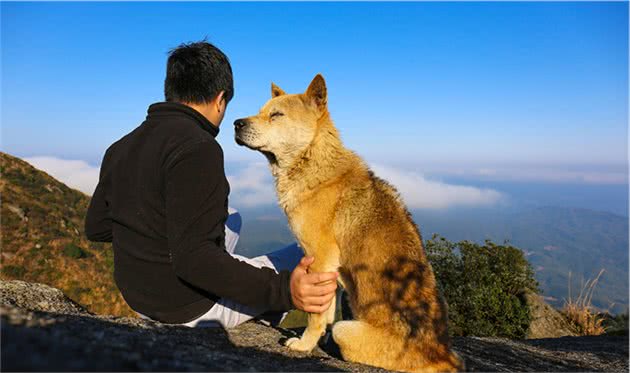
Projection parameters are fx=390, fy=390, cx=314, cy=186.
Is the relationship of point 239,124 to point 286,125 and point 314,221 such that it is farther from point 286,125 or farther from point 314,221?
Result: point 314,221

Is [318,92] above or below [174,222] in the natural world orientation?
above

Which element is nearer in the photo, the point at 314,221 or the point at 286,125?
the point at 314,221

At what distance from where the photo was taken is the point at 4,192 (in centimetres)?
1950

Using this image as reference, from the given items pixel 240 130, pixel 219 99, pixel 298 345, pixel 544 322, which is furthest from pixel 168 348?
pixel 544 322

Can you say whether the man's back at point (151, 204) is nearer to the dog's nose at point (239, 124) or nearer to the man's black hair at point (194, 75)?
the man's black hair at point (194, 75)

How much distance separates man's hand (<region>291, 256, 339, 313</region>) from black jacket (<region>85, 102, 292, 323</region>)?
0.10 metres

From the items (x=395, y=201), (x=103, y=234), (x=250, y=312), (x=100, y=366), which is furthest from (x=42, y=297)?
(x=395, y=201)

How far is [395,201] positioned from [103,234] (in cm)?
376

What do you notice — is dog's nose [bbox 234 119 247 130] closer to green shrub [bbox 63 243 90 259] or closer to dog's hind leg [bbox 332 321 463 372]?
dog's hind leg [bbox 332 321 463 372]

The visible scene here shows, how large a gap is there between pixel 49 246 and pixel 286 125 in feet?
58.4

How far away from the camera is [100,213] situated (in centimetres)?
471

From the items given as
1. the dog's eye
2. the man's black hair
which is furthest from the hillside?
the man's black hair

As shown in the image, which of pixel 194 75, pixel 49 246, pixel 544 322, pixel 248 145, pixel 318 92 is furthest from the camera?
pixel 49 246

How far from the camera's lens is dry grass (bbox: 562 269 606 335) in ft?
38.3
